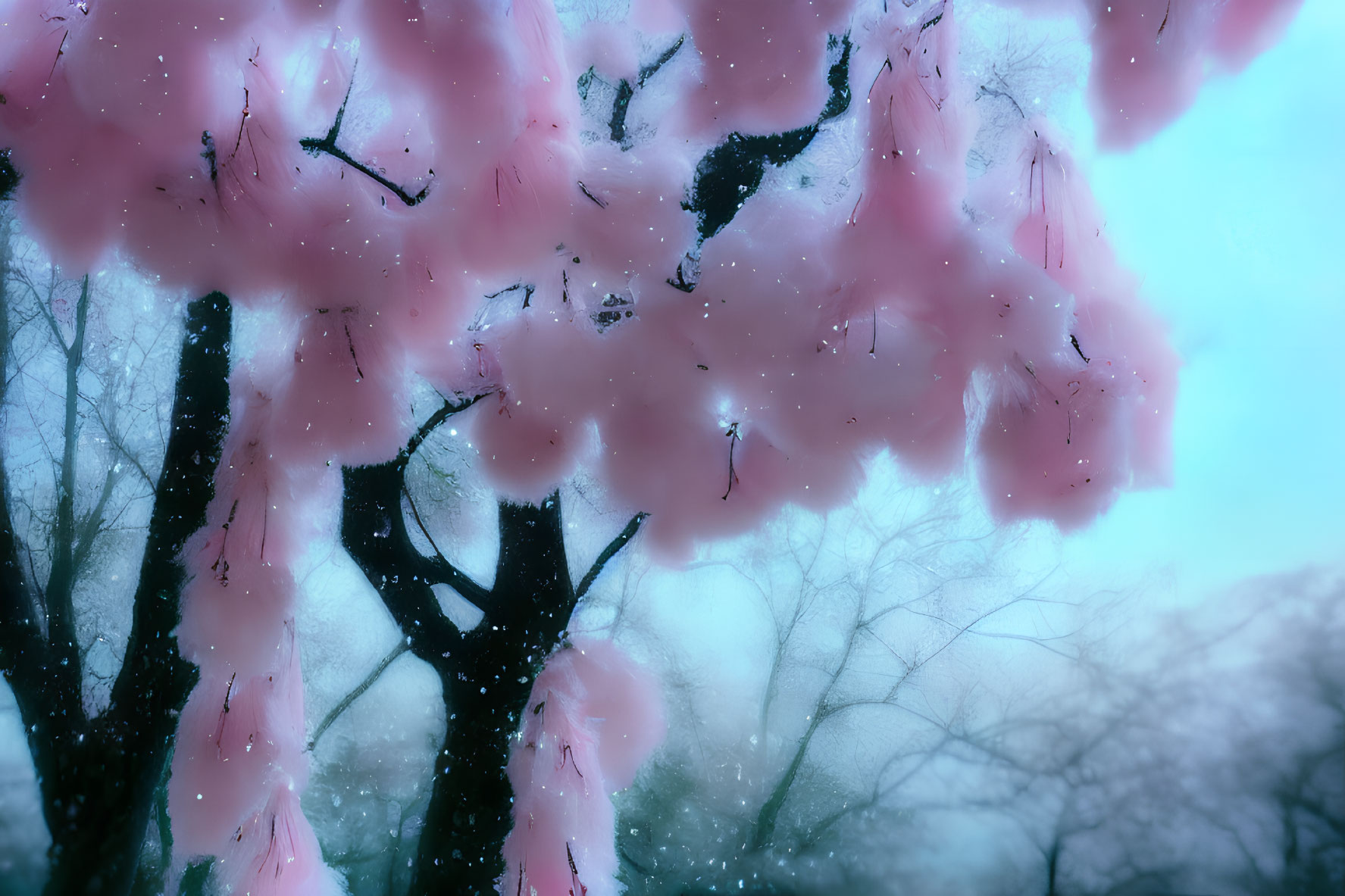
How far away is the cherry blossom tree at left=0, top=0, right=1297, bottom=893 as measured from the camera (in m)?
0.65

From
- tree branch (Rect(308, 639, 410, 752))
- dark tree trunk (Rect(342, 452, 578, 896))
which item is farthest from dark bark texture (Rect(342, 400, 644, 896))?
tree branch (Rect(308, 639, 410, 752))

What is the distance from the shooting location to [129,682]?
2.97ft

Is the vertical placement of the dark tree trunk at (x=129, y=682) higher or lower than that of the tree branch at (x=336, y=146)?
lower

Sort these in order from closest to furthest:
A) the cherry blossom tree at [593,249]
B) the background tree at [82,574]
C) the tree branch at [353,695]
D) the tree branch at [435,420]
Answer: the cherry blossom tree at [593,249]
the tree branch at [435,420]
the background tree at [82,574]
the tree branch at [353,695]

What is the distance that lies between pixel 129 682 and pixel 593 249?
0.83 m

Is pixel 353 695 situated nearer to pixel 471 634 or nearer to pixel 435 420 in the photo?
pixel 471 634

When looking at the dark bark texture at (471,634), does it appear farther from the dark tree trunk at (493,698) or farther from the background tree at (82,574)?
the background tree at (82,574)

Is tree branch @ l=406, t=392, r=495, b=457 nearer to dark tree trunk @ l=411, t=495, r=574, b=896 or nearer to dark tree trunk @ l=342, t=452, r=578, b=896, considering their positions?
dark tree trunk @ l=342, t=452, r=578, b=896

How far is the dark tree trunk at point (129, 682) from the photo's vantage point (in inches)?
33.6

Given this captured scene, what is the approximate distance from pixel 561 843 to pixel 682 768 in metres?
0.31

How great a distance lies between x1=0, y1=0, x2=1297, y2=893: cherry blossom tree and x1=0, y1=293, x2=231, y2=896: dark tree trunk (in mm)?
87

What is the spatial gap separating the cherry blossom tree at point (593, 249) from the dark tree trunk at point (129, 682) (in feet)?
0.29

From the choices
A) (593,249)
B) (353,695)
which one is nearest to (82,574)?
(353,695)

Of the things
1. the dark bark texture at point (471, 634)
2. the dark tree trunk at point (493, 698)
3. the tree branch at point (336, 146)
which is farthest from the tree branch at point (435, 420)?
the tree branch at point (336, 146)
